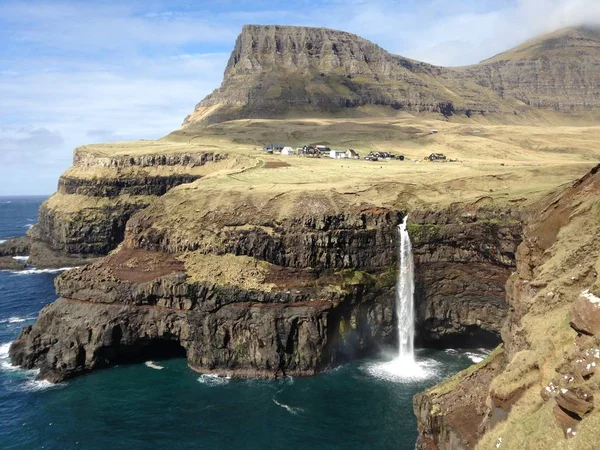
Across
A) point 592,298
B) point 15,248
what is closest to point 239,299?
point 592,298

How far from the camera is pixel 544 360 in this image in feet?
88.3

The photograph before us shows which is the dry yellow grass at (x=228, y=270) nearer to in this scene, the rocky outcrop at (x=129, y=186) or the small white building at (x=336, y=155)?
the rocky outcrop at (x=129, y=186)

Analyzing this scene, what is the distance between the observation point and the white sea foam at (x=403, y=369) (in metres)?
62.2

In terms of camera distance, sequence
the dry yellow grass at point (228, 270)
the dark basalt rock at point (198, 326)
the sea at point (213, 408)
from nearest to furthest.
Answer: the sea at point (213, 408), the dark basalt rock at point (198, 326), the dry yellow grass at point (228, 270)

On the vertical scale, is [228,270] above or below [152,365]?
above

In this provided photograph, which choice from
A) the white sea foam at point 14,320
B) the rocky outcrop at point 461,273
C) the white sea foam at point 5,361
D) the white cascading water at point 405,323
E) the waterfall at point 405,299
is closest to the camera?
the white cascading water at point 405,323

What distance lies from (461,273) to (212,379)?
37.3 meters

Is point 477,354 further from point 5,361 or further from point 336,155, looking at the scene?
point 336,155

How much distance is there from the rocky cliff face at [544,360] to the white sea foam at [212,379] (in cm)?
2999

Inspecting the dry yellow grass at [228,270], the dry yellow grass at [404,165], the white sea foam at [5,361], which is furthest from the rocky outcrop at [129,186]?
the white sea foam at [5,361]

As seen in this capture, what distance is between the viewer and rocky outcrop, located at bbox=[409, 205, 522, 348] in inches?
2714

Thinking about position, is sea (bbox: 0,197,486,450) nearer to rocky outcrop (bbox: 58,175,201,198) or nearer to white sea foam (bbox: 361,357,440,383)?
white sea foam (bbox: 361,357,440,383)

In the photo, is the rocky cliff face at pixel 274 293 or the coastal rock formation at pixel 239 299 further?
the rocky cliff face at pixel 274 293

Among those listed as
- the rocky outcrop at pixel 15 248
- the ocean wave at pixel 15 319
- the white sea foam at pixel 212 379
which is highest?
the rocky outcrop at pixel 15 248
